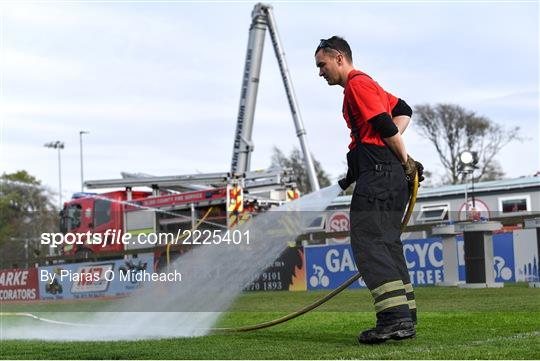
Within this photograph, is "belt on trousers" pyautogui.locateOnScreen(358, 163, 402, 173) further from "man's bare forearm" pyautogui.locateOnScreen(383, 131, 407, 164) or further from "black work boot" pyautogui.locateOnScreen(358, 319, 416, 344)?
"black work boot" pyautogui.locateOnScreen(358, 319, 416, 344)

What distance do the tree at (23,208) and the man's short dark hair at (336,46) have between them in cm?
6648

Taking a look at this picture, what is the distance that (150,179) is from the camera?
3012 centimetres

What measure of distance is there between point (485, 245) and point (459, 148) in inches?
1783

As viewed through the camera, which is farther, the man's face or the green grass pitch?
the man's face

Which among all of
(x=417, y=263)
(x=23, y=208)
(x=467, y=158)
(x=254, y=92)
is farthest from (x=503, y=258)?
(x=23, y=208)

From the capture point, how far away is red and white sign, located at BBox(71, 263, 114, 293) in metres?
22.0

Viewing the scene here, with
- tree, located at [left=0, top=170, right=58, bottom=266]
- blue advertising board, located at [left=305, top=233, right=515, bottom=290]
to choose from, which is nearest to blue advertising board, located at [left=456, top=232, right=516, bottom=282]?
blue advertising board, located at [left=305, top=233, right=515, bottom=290]

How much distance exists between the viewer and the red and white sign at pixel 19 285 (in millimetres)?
24062

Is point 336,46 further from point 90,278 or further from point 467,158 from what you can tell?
point 90,278

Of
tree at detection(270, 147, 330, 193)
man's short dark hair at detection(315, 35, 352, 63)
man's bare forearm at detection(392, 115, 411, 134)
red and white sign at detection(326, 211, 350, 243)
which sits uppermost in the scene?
tree at detection(270, 147, 330, 193)

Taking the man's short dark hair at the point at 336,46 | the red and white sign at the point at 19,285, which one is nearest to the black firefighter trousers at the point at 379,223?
the man's short dark hair at the point at 336,46

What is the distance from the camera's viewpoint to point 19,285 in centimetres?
2455

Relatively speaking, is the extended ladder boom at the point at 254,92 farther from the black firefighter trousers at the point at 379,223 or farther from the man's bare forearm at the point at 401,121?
the black firefighter trousers at the point at 379,223

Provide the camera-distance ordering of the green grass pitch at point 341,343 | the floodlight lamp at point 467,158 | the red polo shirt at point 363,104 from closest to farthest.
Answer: the green grass pitch at point 341,343 → the red polo shirt at point 363,104 → the floodlight lamp at point 467,158
